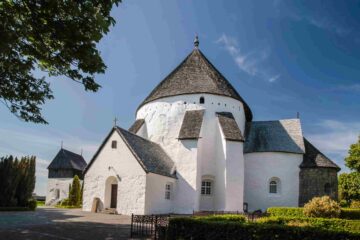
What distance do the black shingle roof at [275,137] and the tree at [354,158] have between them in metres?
10.3

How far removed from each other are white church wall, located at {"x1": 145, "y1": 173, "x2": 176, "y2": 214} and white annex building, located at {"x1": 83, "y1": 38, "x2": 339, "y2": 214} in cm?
7

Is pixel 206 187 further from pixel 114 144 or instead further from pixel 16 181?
pixel 16 181

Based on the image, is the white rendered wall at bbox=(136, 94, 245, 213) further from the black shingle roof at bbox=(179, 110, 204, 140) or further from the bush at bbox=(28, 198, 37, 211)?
the bush at bbox=(28, 198, 37, 211)

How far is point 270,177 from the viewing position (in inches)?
1176

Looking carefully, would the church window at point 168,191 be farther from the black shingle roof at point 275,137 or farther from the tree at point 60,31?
the tree at point 60,31

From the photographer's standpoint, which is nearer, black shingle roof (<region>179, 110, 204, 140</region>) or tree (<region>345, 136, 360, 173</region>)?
black shingle roof (<region>179, 110, 204, 140</region>)

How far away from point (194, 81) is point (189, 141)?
6.56 meters

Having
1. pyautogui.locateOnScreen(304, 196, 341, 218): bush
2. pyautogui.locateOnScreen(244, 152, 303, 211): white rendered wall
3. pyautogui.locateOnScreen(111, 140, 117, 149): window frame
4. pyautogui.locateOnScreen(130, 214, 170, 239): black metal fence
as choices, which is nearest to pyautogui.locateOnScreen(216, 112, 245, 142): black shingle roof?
pyautogui.locateOnScreen(244, 152, 303, 211): white rendered wall

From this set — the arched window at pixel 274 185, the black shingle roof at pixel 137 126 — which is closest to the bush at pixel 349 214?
the arched window at pixel 274 185

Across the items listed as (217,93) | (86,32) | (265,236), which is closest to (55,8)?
(86,32)

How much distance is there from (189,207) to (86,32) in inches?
758

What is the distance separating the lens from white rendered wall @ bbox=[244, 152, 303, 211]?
29328mm

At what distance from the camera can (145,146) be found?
27703 millimetres

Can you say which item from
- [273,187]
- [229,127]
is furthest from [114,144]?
[273,187]
